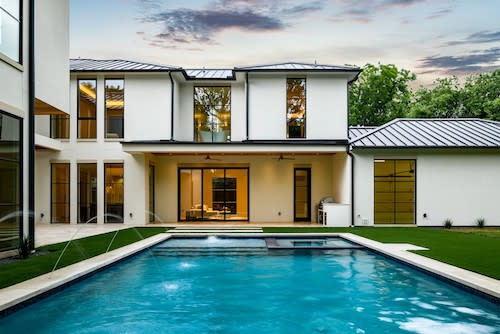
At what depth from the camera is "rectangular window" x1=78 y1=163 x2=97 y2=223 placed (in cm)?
1752

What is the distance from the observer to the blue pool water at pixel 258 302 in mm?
5379

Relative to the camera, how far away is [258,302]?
6.61 meters

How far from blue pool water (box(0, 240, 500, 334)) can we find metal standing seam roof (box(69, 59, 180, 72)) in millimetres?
9998

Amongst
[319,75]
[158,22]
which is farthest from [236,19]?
[319,75]

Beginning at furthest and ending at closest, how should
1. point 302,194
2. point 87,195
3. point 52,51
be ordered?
point 302,194, point 87,195, point 52,51

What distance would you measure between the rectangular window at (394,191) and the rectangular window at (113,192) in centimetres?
1018

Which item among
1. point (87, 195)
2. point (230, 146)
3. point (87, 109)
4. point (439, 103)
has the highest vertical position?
point (439, 103)

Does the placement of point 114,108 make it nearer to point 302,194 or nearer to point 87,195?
point 87,195

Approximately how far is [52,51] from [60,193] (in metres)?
8.72

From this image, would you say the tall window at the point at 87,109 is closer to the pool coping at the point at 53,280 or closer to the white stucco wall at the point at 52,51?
the white stucco wall at the point at 52,51

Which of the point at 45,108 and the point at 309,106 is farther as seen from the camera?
the point at 309,106

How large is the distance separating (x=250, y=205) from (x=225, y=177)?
166 cm

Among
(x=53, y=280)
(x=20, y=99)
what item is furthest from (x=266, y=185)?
(x=53, y=280)

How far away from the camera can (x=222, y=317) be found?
19.2 feet
